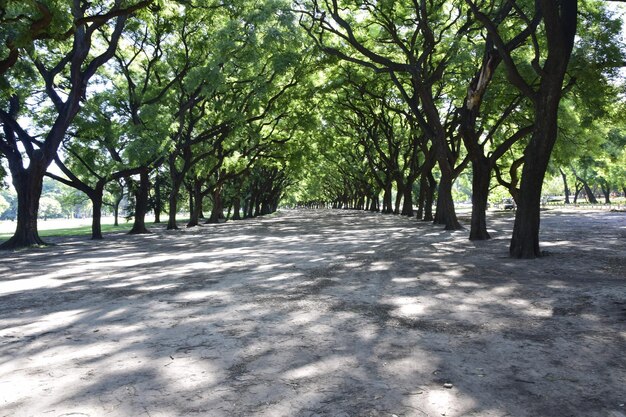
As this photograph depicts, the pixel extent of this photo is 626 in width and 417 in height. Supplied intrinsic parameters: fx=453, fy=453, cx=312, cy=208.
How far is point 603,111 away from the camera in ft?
52.0

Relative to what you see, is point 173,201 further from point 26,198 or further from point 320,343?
point 320,343

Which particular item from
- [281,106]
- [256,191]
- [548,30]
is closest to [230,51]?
[281,106]

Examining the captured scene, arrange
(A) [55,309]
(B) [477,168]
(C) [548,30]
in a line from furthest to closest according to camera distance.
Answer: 1. (B) [477,168]
2. (C) [548,30]
3. (A) [55,309]

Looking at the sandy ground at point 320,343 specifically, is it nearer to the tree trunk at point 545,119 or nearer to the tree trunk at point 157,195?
the tree trunk at point 545,119

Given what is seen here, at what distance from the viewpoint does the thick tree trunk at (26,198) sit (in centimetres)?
1748

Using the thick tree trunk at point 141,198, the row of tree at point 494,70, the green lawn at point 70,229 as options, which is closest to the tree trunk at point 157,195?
the green lawn at point 70,229

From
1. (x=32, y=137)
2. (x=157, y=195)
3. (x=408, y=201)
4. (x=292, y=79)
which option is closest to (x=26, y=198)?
(x=32, y=137)

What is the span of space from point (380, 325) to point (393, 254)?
23.7 feet

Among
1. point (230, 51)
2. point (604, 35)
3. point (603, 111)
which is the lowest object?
point (603, 111)

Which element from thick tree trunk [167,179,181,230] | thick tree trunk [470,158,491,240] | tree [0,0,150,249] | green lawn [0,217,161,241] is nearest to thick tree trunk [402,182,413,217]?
thick tree trunk [167,179,181,230]

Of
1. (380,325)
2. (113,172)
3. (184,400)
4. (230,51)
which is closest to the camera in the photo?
(184,400)

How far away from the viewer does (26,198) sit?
17469 mm

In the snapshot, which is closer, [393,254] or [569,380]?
[569,380]

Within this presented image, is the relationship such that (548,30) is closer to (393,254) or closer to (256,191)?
(393,254)
